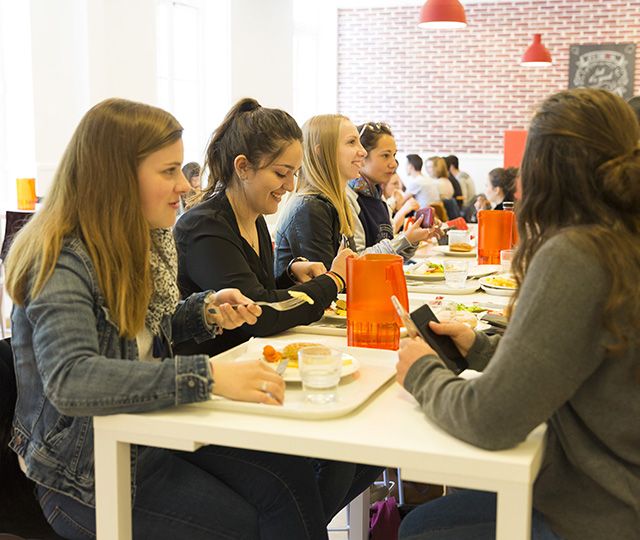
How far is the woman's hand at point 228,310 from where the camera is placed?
188 cm

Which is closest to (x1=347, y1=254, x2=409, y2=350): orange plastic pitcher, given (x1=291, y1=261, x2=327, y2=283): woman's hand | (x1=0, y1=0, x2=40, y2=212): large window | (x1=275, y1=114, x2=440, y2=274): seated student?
(x1=291, y1=261, x2=327, y2=283): woman's hand

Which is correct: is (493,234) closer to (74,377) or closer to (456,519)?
(456,519)

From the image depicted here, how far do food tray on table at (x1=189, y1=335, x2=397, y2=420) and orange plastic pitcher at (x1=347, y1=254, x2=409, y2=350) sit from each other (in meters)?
0.06

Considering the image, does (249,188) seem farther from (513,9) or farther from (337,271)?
(513,9)

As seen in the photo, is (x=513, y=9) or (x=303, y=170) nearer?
(x=303, y=170)

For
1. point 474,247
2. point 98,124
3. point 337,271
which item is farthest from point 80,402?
point 474,247

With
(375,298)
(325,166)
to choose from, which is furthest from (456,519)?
(325,166)

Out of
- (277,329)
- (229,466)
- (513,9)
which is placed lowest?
(229,466)

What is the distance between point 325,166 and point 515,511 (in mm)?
2364

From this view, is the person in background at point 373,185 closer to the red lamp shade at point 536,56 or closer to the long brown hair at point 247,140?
the long brown hair at point 247,140

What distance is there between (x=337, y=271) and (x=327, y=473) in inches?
21.2

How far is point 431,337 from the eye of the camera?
1.64m

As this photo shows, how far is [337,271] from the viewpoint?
7.45 feet

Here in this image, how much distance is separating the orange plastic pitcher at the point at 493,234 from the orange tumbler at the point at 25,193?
3.18 meters
